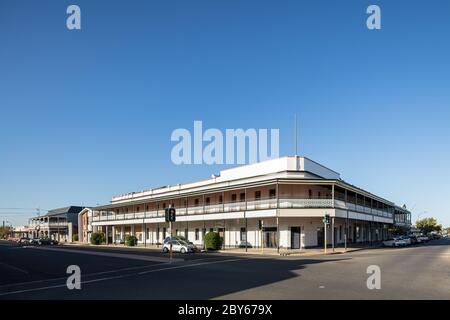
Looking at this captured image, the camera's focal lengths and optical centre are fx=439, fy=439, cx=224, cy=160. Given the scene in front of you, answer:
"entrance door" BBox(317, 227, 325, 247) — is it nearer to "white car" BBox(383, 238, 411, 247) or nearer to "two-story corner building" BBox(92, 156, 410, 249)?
"two-story corner building" BBox(92, 156, 410, 249)

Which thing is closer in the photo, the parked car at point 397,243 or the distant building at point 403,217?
the parked car at point 397,243

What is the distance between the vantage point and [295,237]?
43469 mm

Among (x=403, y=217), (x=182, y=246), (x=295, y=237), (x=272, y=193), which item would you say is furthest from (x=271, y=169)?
(x=403, y=217)

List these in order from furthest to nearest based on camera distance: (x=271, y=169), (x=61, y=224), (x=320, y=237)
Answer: (x=61, y=224)
(x=271, y=169)
(x=320, y=237)

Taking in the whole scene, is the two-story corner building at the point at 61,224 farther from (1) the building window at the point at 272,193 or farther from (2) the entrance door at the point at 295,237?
(2) the entrance door at the point at 295,237

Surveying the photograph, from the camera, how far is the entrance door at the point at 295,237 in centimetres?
4331

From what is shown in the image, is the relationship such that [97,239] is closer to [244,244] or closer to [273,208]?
[244,244]

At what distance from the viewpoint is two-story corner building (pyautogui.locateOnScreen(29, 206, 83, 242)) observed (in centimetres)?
11067

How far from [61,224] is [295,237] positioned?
283 ft

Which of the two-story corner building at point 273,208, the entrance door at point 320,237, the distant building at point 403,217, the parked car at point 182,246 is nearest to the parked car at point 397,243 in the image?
the two-story corner building at point 273,208

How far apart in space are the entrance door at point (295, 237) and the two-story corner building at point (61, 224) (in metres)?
76.1
